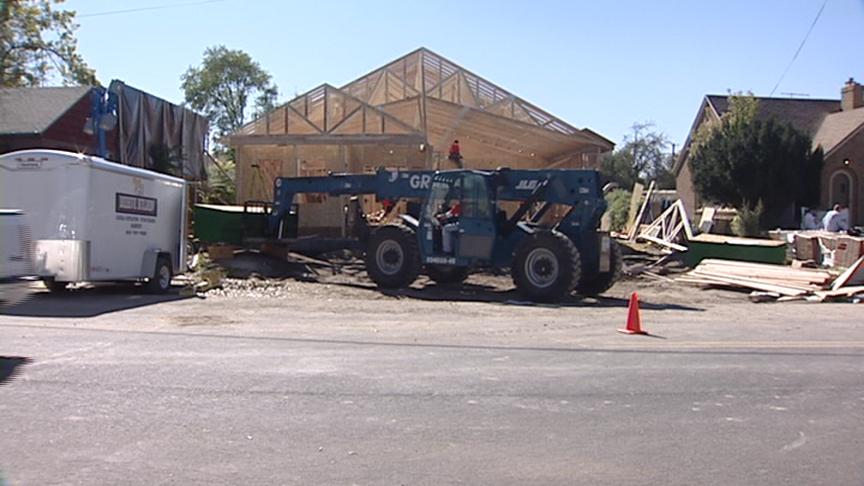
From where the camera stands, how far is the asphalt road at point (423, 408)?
245 inches

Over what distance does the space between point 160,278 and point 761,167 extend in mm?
32050

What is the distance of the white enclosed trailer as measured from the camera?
1627 centimetres

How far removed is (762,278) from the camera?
865 inches

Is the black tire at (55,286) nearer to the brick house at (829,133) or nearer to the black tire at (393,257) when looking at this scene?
the black tire at (393,257)

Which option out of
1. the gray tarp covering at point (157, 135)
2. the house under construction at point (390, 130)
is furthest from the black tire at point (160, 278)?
the gray tarp covering at point (157, 135)

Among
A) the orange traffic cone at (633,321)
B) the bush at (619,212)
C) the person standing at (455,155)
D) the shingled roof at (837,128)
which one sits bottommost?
the orange traffic cone at (633,321)

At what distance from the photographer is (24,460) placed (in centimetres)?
621

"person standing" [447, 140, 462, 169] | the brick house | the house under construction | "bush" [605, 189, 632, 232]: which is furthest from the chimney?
"person standing" [447, 140, 462, 169]

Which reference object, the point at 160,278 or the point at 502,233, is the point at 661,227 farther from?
the point at 160,278

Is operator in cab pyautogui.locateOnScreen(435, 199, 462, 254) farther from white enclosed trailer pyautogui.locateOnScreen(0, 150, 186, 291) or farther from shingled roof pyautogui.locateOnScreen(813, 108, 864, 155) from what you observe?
shingled roof pyautogui.locateOnScreen(813, 108, 864, 155)

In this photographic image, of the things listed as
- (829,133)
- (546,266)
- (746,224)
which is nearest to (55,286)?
(546,266)

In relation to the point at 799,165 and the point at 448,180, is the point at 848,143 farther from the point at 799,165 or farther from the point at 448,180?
the point at 448,180

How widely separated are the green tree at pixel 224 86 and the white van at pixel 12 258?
70.7 meters

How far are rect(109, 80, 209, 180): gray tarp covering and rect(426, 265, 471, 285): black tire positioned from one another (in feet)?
51.0
